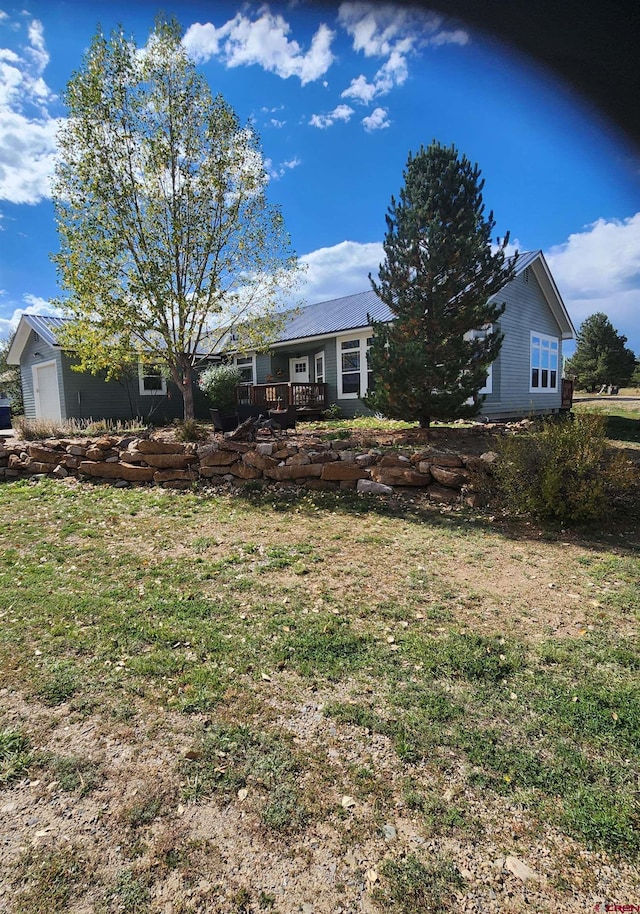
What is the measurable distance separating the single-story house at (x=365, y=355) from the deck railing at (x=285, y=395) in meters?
0.03

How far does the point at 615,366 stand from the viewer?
3625cm

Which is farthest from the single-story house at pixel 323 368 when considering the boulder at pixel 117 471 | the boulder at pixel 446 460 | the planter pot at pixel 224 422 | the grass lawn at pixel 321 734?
the grass lawn at pixel 321 734

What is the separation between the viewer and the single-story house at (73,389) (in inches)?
584

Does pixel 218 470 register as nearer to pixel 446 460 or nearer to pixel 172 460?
pixel 172 460

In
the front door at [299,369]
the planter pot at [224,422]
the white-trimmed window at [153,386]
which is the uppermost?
the front door at [299,369]

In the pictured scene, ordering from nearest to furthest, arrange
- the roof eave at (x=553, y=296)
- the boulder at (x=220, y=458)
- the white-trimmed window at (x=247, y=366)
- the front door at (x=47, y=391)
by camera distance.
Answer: the boulder at (x=220, y=458), the front door at (x=47, y=391), the roof eave at (x=553, y=296), the white-trimmed window at (x=247, y=366)

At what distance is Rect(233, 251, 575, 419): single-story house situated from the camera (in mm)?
14102

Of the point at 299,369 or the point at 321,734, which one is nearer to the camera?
the point at 321,734

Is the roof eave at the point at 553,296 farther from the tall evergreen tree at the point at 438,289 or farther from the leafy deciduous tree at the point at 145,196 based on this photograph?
the leafy deciduous tree at the point at 145,196

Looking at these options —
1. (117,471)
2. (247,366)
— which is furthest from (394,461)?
(247,366)

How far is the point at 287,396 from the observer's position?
1347 centimetres

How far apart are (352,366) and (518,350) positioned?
575cm

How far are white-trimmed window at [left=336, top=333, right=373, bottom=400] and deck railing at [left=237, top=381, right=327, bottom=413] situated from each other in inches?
28.3

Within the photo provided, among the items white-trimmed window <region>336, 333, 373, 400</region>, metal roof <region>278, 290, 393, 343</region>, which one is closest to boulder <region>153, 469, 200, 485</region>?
metal roof <region>278, 290, 393, 343</region>
